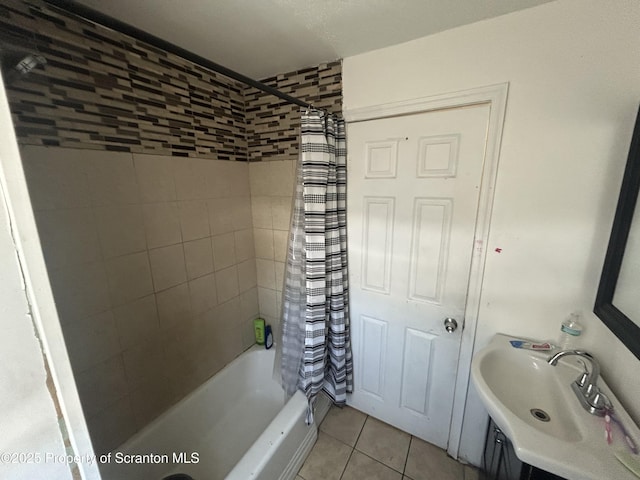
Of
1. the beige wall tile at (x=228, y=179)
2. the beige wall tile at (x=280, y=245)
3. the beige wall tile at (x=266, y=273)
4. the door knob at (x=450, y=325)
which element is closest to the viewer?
the door knob at (x=450, y=325)

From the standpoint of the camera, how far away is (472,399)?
4.25ft

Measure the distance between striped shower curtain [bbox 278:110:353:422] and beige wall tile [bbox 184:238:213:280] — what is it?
1.66 ft

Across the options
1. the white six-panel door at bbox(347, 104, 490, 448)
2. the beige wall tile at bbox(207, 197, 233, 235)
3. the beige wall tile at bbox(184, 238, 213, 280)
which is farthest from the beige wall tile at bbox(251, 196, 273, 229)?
the white six-panel door at bbox(347, 104, 490, 448)

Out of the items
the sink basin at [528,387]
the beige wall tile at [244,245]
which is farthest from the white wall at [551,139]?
the beige wall tile at [244,245]

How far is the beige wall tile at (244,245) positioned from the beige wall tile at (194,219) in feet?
0.83

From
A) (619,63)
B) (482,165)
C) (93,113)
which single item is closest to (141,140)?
(93,113)

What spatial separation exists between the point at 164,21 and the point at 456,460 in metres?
2.59

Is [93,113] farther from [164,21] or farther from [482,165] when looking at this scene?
[482,165]

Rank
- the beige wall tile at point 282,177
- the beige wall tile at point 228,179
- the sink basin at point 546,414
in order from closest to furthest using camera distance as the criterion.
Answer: the sink basin at point 546,414 < the beige wall tile at point 228,179 < the beige wall tile at point 282,177

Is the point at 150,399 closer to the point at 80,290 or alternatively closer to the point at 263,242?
the point at 80,290

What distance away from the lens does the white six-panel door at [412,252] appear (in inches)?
45.7

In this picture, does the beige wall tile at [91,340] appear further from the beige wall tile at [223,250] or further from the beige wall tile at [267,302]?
the beige wall tile at [267,302]

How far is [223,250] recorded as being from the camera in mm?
1635

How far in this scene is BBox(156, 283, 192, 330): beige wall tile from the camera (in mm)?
1311
